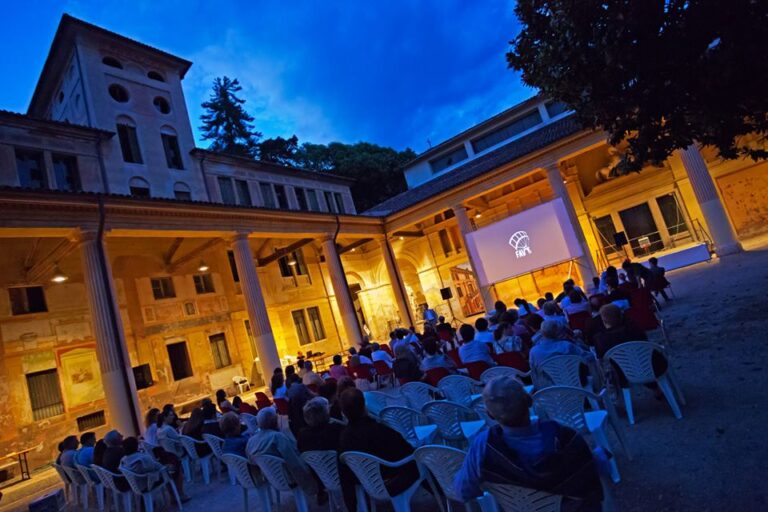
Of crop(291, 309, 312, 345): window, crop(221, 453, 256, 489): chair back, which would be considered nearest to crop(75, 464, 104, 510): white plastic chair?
crop(221, 453, 256, 489): chair back

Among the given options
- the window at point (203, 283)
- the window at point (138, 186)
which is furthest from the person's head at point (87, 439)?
the window at point (203, 283)

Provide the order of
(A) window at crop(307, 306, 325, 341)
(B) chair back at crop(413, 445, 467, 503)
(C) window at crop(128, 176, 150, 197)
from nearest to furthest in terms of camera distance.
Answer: (B) chair back at crop(413, 445, 467, 503), (C) window at crop(128, 176, 150, 197), (A) window at crop(307, 306, 325, 341)

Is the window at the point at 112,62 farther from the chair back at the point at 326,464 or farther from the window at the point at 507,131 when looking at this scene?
the window at the point at 507,131

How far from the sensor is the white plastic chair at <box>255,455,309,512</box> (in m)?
3.95

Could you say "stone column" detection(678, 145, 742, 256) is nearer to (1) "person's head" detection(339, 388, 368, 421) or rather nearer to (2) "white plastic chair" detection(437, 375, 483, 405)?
(2) "white plastic chair" detection(437, 375, 483, 405)

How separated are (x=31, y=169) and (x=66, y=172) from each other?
911 mm

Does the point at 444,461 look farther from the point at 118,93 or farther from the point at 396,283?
the point at 118,93

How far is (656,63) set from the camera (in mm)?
4582

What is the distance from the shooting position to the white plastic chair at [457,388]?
5055mm

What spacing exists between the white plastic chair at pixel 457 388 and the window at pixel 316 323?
17.2 m

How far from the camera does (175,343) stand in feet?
53.4

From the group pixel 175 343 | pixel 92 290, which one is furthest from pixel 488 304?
pixel 92 290

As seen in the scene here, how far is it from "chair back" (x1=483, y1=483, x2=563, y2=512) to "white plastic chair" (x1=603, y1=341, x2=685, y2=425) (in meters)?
2.47

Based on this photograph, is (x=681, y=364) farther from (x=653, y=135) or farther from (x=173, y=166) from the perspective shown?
(x=173, y=166)
